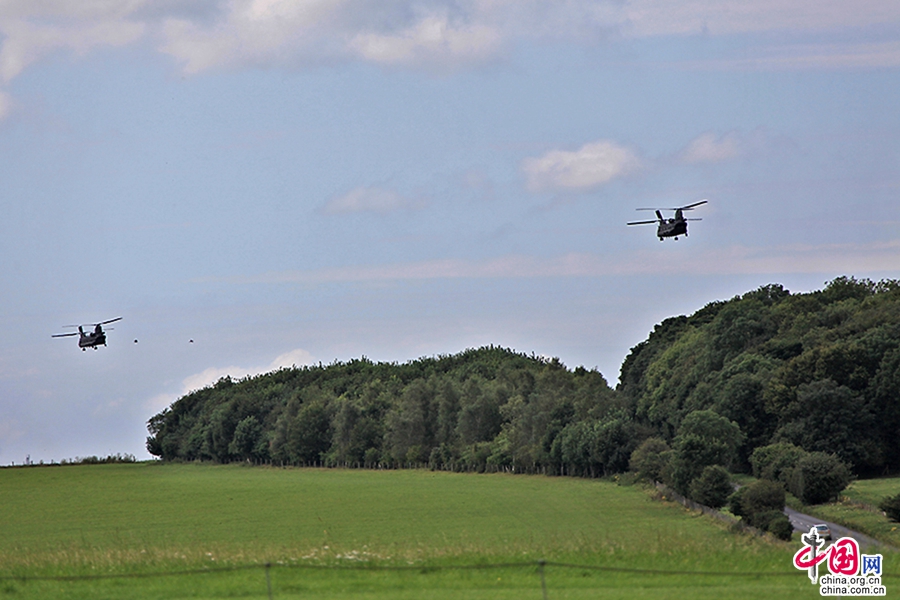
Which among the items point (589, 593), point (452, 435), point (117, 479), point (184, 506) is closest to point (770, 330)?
point (452, 435)

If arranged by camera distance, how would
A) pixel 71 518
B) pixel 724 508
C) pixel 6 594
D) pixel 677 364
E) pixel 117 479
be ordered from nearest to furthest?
pixel 6 594 → pixel 724 508 → pixel 71 518 → pixel 677 364 → pixel 117 479

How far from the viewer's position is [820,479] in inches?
3132

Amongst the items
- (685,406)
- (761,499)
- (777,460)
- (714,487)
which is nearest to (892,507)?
(761,499)

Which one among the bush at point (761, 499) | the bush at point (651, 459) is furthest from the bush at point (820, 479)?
the bush at point (651, 459)

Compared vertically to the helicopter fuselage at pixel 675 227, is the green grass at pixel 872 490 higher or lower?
lower

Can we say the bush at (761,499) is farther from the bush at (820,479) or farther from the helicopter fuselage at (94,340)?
the helicopter fuselage at (94,340)

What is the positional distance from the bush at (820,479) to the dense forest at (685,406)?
5.06 metres

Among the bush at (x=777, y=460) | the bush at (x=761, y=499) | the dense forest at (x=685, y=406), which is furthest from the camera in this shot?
the dense forest at (x=685, y=406)

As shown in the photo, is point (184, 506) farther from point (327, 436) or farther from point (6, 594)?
point (327, 436)

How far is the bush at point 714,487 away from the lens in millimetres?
77312

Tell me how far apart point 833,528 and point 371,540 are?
2722 centimetres

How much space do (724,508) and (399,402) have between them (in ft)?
350

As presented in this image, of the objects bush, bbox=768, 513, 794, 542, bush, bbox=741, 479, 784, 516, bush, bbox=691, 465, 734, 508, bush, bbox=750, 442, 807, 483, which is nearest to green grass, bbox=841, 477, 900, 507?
bush, bbox=750, 442, 807, 483

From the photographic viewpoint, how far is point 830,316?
125438 millimetres
